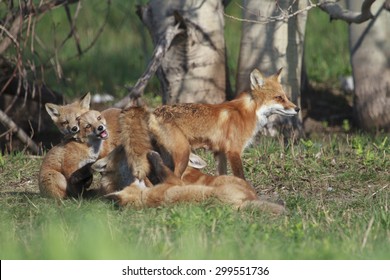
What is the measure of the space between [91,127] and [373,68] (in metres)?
5.56

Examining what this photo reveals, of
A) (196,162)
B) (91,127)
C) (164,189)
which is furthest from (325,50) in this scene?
(164,189)

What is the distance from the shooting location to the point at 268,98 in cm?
1036

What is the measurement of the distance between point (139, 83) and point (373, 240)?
5143 mm

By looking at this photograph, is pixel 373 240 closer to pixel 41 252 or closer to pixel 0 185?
pixel 41 252

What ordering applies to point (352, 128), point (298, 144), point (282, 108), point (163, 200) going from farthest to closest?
1. point (352, 128)
2. point (298, 144)
3. point (282, 108)
4. point (163, 200)

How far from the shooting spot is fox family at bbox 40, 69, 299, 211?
8.97 metres

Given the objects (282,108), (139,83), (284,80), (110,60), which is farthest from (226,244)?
(110,60)

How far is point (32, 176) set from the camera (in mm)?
10906

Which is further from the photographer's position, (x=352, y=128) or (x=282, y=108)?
(x=352, y=128)

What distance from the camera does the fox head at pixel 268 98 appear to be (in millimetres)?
10344

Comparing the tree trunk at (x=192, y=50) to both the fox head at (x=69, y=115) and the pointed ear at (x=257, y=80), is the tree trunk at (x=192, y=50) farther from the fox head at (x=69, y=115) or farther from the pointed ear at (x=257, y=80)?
the fox head at (x=69, y=115)

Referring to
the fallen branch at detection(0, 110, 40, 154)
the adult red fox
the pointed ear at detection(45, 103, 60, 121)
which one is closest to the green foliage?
the fallen branch at detection(0, 110, 40, 154)

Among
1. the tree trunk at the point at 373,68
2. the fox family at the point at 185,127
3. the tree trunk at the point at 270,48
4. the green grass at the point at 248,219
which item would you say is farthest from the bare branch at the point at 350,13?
the fox family at the point at 185,127

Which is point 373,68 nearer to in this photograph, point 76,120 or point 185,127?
point 185,127
